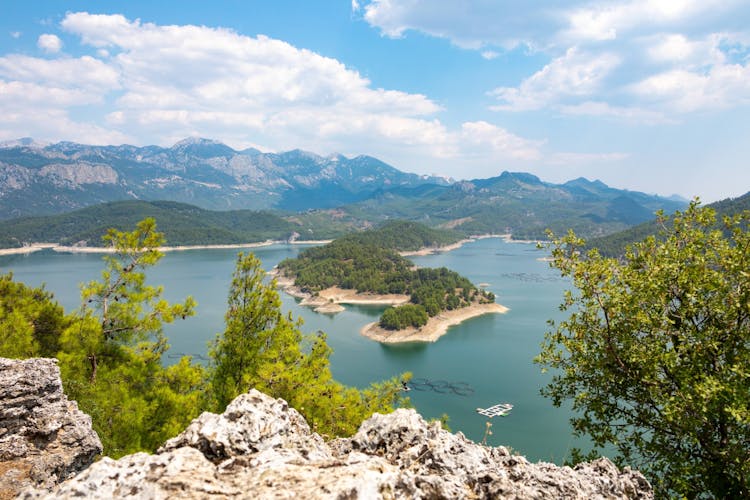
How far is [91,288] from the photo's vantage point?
896 cm

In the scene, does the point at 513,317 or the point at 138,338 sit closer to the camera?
the point at 138,338

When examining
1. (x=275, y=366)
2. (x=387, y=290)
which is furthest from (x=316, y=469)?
(x=387, y=290)

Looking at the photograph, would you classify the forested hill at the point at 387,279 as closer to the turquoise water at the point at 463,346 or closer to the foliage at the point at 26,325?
the turquoise water at the point at 463,346

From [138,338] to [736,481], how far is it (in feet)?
34.8

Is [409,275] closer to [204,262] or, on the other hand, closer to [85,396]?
[204,262]

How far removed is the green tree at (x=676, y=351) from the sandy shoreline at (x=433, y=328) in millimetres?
51545

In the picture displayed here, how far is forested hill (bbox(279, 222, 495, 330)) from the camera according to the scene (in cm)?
6698

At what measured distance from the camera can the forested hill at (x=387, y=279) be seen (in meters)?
67.0

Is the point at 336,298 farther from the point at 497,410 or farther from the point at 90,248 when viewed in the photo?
the point at 90,248

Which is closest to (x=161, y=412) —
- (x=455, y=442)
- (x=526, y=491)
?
(x=455, y=442)

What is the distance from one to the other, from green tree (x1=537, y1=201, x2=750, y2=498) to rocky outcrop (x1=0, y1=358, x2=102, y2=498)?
7.42 metres

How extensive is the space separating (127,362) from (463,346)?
49893 mm

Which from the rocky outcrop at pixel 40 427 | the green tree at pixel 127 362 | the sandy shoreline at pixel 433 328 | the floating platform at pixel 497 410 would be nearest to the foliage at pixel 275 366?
the green tree at pixel 127 362

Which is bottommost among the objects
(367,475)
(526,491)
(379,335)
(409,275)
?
(379,335)
